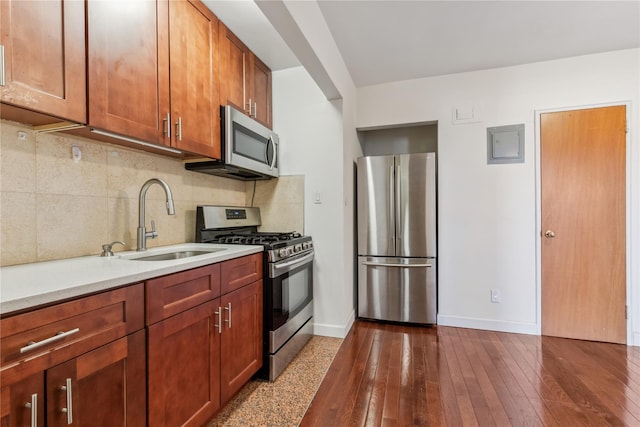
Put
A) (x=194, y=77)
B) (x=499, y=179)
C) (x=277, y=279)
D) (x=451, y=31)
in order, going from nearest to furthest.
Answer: (x=194, y=77), (x=277, y=279), (x=451, y=31), (x=499, y=179)

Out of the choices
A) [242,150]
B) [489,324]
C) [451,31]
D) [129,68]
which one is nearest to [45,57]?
[129,68]

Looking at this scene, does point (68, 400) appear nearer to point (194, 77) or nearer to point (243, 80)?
point (194, 77)

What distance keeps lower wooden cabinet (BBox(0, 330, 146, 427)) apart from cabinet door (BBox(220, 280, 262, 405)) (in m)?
0.49

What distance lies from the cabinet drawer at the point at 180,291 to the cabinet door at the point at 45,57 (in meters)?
0.77

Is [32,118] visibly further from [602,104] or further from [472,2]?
[602,104]

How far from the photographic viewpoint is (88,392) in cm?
89

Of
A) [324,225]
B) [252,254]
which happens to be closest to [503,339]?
[324,225]

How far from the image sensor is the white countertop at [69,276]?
0.76m

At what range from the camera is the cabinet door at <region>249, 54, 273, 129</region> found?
2463 millimetres

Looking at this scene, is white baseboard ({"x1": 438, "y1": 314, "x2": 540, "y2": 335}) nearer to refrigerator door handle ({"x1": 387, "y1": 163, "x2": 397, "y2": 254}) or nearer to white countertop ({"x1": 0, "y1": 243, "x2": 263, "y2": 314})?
refrigerator door handle ({"x1": 387, "y1": 163, "x2": 397, "y2": 254})

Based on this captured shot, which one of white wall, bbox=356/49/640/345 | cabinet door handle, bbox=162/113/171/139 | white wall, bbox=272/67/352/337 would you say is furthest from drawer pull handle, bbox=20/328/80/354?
white wall, bbox=356/49/640/345

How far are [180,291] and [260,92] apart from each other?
6.42 ft

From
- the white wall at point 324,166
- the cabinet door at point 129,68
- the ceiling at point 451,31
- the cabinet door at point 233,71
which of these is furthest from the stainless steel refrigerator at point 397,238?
the cabinet door at point 129,68

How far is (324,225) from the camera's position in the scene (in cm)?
265
